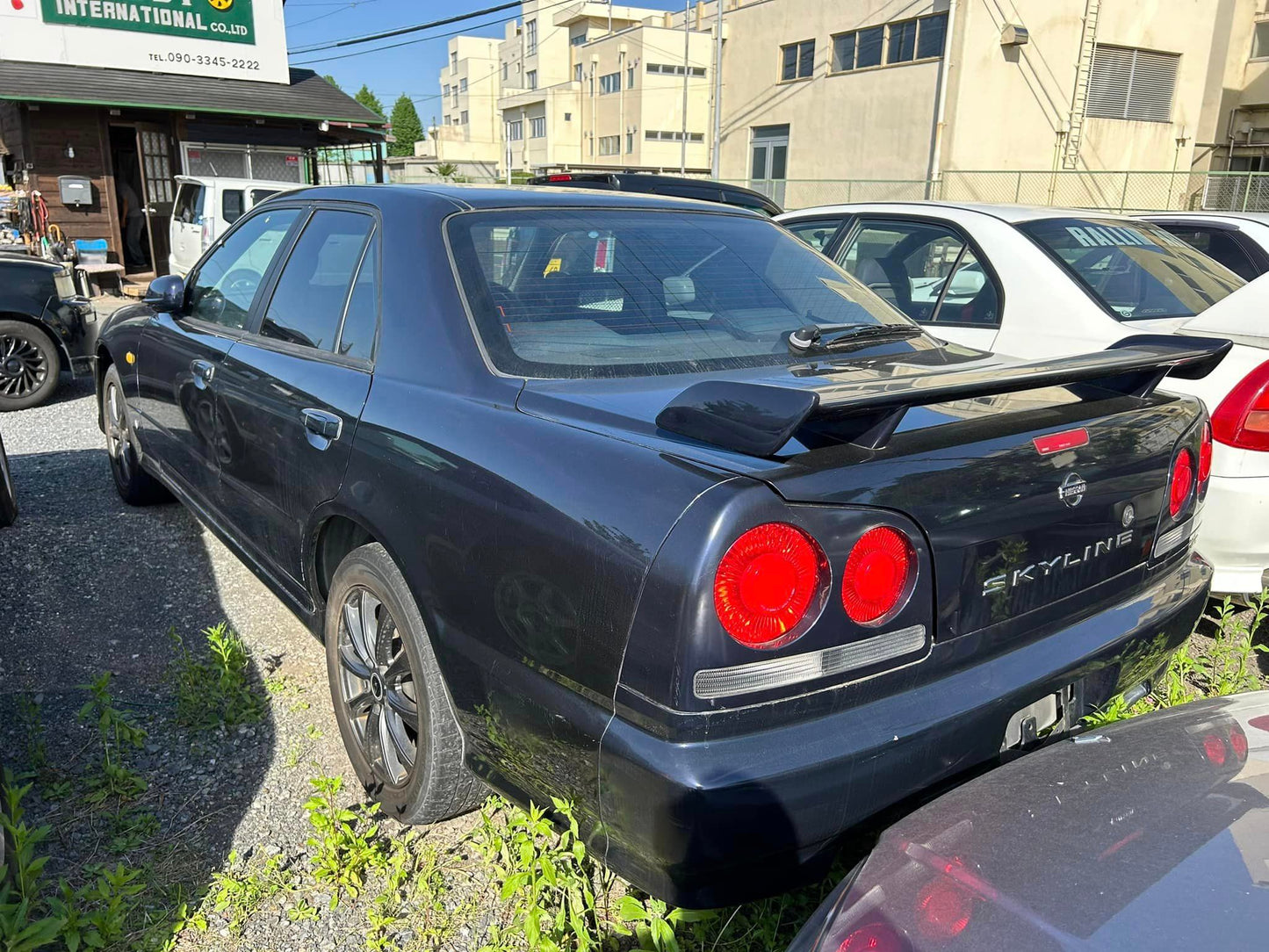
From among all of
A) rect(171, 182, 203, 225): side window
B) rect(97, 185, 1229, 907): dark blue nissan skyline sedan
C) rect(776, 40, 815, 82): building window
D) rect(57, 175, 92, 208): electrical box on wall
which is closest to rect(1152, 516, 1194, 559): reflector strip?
rect(97, 185, 1229, 907): dark blue nissan skyline sedan

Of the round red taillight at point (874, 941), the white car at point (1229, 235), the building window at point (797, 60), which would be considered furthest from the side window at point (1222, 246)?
the building window at point (797, 60)

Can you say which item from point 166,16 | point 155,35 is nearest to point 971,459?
point 155,35

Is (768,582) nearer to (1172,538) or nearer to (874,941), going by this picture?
(874,941)

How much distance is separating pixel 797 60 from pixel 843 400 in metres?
31.6

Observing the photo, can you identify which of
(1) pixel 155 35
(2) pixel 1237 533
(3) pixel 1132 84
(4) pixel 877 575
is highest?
(3) pixel 1132 84

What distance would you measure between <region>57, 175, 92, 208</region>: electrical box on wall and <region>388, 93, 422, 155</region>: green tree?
73389 mm

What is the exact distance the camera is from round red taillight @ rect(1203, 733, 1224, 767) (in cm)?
168

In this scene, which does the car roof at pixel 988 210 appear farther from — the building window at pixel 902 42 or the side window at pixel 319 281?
the building window at pixel 902 42

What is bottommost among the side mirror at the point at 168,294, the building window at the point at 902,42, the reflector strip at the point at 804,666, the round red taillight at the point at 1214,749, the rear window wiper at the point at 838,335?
the round red taillight at the point at 1214,749

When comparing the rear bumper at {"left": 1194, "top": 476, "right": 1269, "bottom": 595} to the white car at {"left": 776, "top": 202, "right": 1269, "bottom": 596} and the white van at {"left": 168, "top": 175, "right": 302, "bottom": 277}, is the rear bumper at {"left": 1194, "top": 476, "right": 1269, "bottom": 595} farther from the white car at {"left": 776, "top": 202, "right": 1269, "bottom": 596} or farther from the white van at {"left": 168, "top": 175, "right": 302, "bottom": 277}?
the white van at {"left": 168, "top": 175, "right": 302, "bottom": 277}

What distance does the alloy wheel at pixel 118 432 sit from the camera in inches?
195

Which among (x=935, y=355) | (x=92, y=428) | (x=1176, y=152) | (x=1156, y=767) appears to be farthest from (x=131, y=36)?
(x=1176, y=152)

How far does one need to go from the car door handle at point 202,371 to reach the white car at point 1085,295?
10.4ft

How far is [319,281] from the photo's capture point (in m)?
3.12
